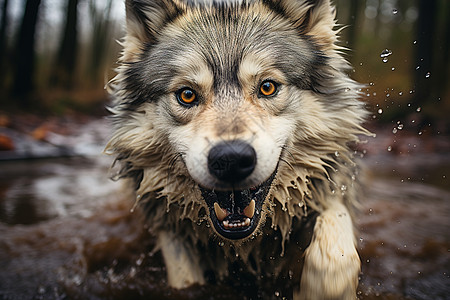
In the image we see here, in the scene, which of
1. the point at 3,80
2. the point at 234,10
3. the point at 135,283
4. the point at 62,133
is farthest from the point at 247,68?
the point at 3,80

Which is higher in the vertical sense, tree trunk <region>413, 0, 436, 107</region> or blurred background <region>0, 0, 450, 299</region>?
tree trunk <region>413, 0, 436, 107</region>

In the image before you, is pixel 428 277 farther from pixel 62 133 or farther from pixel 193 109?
pixel 62 133

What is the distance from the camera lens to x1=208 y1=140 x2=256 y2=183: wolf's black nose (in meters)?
1.97

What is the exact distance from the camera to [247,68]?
241 centimetres

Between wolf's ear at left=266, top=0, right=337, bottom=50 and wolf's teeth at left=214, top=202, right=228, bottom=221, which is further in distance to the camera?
wolf's ear at left=266, top=0, right=337, bottom=50

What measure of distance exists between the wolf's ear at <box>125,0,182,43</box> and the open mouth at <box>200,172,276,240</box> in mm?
1265

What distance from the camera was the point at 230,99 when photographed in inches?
93.1

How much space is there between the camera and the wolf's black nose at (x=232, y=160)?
6.47ft

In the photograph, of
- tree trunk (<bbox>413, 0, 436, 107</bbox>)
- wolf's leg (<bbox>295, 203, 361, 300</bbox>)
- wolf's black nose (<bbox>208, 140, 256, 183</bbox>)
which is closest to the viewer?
wolf's black nose (<bbox>208, 140, 256, 183</bbox>)

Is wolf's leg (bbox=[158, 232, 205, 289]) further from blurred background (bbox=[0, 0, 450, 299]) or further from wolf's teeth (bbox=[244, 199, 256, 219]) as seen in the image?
wolf's teeth (bbox=[244, 199, 256, 219])

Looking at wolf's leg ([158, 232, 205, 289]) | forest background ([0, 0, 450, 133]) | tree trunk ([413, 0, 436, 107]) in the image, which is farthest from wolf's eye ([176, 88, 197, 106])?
A: tree trunk ([413, 0, 436, 107])

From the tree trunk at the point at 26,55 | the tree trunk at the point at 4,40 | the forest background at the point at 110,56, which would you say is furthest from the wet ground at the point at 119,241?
the tree trunk at the point at 4,40

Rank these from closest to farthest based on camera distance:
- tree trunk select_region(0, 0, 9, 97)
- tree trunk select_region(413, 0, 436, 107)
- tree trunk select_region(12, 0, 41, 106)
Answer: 1. tree trunk select_region(413, 0, 436, 107)
2. tree trunk select_region(12, 0, 41, 106)
3. tree trunk select_region(0, 0, 9, 97)

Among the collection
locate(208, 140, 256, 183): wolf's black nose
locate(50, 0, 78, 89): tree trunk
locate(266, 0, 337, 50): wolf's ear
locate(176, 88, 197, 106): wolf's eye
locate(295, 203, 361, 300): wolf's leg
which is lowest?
locate(50, 0, 78, 89): tree trunk
